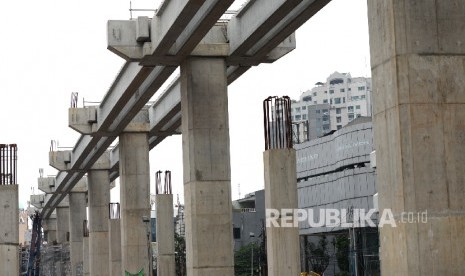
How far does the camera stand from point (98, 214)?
6419cm

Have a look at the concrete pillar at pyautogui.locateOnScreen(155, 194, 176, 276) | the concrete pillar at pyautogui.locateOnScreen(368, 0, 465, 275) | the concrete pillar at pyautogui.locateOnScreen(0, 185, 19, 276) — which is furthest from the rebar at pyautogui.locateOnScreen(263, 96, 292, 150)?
the concrete pillar at pyautogui.locateOnScreen(155, 194, 176, 276)

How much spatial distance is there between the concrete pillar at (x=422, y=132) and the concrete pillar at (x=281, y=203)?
1418 cm

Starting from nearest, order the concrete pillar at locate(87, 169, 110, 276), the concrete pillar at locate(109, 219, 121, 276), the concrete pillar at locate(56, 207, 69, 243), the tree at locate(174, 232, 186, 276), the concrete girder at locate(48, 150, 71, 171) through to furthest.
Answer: the concrete pillar at locate(109, 219, 121, 276) → the concrete girder at locate(48, 150, 71, 171) → the concrete pillar at locate(87, 169, 110, 276) → the concrete pillar at locate(56, 207, 69, 243) → the tree at locate(174, 232, 186, 276)

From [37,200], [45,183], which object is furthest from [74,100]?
[37,200]

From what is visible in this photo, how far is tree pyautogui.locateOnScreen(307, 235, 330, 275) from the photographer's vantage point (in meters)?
97.8

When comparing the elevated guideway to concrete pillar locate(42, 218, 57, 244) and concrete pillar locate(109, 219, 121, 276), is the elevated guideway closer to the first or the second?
concrete pillar locate(109, 219, 121, 276)

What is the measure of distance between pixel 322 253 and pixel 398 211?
85627 mm

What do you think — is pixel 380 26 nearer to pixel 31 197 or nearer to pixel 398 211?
pixel 398 211

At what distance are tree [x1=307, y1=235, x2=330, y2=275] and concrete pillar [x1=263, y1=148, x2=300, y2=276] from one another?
66.7 meters

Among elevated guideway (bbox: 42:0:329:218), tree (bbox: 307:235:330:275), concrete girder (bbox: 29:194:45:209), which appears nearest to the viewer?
elevated guideway (bbox: 42:0:329:218)

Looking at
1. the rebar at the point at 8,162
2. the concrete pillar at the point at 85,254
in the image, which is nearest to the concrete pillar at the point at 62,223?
the concrete pillar at the point at 85,254

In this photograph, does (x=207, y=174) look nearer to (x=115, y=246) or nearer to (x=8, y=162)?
(x=8, y=162)

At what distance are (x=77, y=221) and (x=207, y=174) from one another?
52407 millimetres

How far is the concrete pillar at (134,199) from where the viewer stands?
47406 mm
